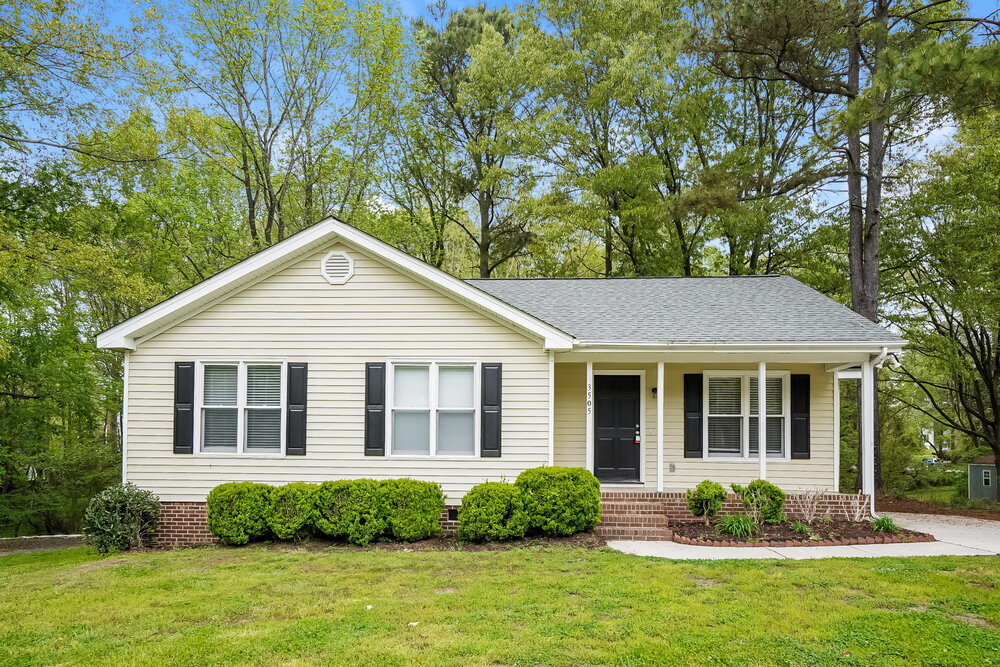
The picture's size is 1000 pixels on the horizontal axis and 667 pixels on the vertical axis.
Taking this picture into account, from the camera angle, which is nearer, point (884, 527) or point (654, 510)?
point (884, 527)

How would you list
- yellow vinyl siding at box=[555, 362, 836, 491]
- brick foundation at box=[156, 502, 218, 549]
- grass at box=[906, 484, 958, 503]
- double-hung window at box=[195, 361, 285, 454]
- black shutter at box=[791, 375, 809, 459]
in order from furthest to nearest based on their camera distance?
1. grass at box=[906, 484, 958, 503]
2. yellow vinyl siding at box=[555, 362, 836, 491]
3. black shutter at box=[791, 375, 809, 459]
4. double-hung window at box=[195, 361, 285, 454]
5. brick foundation at box=[156, 502, 218, 549]

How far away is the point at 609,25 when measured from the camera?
2064cm

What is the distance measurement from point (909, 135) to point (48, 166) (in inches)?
871

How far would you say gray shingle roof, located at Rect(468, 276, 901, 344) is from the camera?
34.4 feet

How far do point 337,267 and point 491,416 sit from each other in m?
3.31

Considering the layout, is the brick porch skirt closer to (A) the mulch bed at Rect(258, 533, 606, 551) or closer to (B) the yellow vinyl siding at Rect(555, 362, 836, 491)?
(A) the mulch bed at Rect(258, 533, 606, 551)

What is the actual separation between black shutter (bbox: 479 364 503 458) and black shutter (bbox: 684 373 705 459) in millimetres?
3707

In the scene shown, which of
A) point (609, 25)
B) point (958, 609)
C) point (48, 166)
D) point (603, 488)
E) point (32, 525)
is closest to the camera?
point (958, 609)

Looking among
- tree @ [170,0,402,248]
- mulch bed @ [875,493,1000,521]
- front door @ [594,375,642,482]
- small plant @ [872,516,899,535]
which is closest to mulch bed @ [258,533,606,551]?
front door @ [594,375,642,482]

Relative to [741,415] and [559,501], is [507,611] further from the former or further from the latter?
[741,415]

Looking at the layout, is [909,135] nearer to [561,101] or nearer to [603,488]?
[561,101]

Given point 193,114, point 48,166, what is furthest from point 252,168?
point 48,166

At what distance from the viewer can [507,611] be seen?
19.2 ft

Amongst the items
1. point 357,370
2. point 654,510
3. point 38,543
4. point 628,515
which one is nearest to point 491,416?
point 357,370
